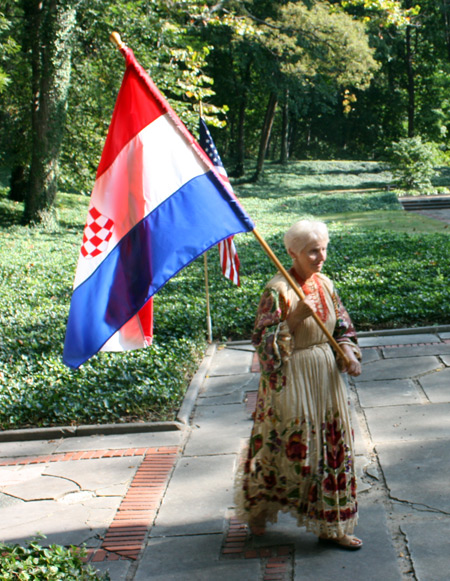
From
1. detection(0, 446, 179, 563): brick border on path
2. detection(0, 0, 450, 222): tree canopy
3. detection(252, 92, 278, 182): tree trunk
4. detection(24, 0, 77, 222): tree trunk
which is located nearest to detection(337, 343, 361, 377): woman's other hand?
detection(0, 446, 179, 563): brick border on path

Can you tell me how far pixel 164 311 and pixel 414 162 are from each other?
23.8 meters

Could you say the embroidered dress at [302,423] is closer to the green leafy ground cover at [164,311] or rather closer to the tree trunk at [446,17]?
the green leafy ground cover at [164,311]

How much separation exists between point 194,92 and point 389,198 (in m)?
10.4

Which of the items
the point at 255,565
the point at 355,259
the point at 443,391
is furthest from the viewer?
the point at 355,259

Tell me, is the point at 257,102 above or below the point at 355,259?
above

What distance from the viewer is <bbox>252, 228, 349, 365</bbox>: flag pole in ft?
11.0

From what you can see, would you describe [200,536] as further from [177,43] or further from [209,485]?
[177,43]

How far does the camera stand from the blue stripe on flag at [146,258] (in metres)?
3.70

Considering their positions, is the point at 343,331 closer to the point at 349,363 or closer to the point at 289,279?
the point at 349,363

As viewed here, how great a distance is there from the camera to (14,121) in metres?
23.2

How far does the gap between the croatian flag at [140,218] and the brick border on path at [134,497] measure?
1214mm

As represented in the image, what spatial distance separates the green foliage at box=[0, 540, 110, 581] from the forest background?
9.83ft

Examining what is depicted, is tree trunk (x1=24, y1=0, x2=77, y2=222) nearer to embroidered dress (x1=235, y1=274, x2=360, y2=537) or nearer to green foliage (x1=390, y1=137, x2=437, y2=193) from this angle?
green foliage (x1=390, y1=137, x2=437, y2=193)

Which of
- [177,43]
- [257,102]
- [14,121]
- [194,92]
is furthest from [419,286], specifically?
[257,102]
